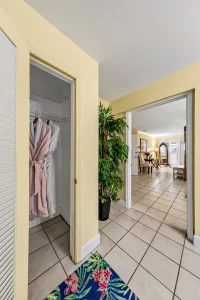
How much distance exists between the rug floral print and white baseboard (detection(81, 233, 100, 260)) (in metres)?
0.11

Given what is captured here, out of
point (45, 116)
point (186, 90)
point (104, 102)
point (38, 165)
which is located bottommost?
point (38, 165)

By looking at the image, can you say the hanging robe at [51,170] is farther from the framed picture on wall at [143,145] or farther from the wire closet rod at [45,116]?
the framed picture on wall at [143,145]

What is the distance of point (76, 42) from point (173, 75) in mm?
1395

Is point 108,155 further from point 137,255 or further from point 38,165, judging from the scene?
point 137,255

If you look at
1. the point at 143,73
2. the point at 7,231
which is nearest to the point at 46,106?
the point at 143,73

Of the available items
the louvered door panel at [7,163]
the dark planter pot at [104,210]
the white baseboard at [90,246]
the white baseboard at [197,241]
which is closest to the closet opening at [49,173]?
the white baseboard at [90,246]

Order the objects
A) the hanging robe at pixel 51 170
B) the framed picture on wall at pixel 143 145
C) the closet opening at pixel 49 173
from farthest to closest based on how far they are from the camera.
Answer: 1. the framed picture on wall at pixel 143 145
2. the hanging robe at pixel 51 170
3. the closet opening at pixel 49 173

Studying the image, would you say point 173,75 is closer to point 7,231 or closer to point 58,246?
point 7,231

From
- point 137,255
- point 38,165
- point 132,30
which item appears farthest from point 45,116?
point 137,255

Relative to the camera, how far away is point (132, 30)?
3.64ft

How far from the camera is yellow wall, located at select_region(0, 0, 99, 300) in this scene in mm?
791

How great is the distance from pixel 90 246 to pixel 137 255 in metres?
0.55

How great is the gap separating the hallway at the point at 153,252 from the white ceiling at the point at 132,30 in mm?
2348

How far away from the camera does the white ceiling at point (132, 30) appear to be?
911mm
